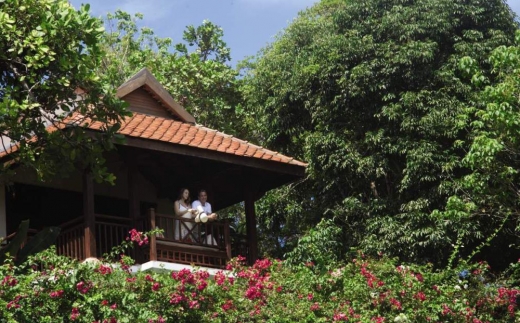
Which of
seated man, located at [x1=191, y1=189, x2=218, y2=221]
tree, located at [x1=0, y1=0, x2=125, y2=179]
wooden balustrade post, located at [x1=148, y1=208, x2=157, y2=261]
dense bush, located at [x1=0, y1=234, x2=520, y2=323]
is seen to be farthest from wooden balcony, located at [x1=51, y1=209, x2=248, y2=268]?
tree, located at [x1=0, y1=0, x2=125, y2=179]

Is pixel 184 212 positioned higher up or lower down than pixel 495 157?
lower down

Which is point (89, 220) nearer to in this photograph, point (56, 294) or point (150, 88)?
point (150, 88)

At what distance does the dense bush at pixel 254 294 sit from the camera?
Result: 11961 millimetres

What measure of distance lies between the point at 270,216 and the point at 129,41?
36.5 feet

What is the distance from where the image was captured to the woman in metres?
17.1

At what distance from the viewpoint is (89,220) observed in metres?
16.0

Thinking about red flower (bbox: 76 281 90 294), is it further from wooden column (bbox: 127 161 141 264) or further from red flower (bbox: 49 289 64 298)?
wooden column (bbox: 127 161 141 264)

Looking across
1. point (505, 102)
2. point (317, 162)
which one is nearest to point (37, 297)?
point (505, 102)

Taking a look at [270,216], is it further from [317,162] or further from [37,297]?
[37,297]

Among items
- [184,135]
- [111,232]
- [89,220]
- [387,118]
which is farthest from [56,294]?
[387,118]

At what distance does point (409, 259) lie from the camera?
20.4m

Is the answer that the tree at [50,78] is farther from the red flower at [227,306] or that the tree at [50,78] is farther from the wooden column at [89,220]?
the red flower at [227,306]

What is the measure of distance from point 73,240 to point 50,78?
350cm

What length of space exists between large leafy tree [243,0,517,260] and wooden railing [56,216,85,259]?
21.0 feet
